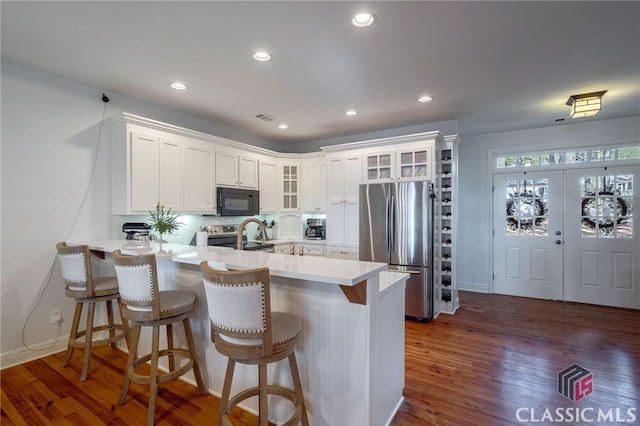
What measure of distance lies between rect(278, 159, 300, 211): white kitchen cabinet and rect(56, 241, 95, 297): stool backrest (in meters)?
3.01

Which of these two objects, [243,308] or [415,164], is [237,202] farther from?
[243,308]

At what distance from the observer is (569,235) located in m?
4.59

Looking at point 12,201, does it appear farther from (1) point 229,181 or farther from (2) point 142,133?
(1) point 229,181

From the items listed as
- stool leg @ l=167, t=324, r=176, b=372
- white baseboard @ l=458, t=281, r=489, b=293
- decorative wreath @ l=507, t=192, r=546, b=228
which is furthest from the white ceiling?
white baseboard @ l=458, t=281, r=489, b=293

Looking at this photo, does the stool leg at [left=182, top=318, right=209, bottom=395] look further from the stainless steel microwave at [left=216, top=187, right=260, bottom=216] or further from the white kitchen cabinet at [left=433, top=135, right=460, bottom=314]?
the white kitchen cabinet at [left=433, top=135, right=460, bottom=314]

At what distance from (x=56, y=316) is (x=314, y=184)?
11.9 feet

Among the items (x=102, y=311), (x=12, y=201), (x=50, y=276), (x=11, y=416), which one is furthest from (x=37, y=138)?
(x=11, y=416)

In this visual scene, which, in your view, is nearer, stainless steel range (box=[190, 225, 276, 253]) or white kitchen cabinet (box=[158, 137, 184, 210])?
white kitchen cabinet (box=[158, 137, 184, 210])

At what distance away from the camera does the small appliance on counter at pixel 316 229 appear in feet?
17.0

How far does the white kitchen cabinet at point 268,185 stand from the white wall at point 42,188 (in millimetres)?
2058

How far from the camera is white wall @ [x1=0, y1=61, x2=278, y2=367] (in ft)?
8.70

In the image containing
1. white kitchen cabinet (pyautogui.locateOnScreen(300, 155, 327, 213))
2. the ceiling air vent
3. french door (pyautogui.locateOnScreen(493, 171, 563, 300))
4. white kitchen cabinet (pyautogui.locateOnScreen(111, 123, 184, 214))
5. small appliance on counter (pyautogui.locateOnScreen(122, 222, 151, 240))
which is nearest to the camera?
white kitchen cabinet (pyautogui.locateOnScreen(111, 123, 184, 214))

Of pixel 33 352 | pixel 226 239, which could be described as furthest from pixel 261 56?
pixel 33 352

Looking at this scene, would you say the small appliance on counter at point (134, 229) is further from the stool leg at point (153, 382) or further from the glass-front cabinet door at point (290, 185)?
the glass-front cabinet door at point (290, 185)
